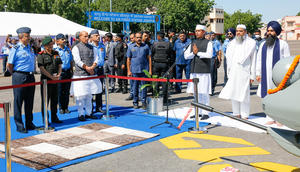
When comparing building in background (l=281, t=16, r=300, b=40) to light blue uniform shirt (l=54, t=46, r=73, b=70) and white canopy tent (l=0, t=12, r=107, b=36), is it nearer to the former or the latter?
white canopy tent (l=0, t=12, r=107, b=36)

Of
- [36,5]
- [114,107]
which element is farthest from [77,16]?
[114,107]

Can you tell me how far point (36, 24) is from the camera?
81.7 ft

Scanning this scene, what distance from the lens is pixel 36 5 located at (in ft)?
189

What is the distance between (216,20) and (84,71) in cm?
13024

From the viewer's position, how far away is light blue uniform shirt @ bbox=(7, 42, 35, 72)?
23.3ft

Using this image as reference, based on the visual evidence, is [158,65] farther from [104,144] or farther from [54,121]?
[104,144]

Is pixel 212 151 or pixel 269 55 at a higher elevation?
pixel 269 55

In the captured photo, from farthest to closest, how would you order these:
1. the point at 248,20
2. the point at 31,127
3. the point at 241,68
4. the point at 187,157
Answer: the point at 248,20 < the point at 241,68 < the point at 31,127 < the point at 187,157

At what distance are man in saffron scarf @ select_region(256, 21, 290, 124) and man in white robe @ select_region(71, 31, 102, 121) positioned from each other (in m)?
3.80

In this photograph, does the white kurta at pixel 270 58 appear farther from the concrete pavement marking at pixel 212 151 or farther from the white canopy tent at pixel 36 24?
the white canopy tent at pixel 36 24

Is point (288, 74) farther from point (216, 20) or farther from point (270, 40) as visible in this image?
point (216, 20)

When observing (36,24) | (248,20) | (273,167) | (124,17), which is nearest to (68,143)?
(273,167)

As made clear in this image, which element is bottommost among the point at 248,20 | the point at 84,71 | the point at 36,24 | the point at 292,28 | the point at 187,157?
the point at 187,157

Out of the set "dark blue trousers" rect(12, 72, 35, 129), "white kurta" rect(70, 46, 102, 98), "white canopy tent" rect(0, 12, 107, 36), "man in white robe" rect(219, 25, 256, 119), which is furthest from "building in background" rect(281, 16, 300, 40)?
"dark blue trousers" rect(12, 72, 35, 129)
